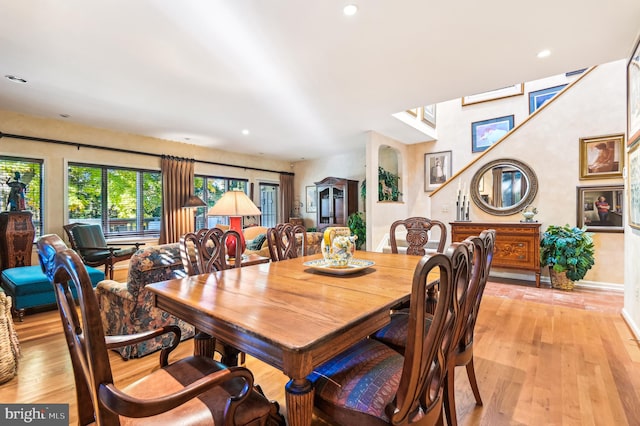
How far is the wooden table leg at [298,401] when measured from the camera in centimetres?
87

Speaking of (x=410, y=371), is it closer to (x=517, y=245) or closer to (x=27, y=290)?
(x=27, y=290)

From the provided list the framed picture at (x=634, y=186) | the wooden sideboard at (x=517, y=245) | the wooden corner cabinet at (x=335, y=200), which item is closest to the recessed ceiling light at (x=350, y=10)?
the framed picture at (x=634, y=186)

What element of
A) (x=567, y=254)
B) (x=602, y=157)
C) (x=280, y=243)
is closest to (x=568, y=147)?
(x=602, y=157)

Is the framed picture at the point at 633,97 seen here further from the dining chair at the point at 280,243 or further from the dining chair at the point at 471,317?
the dining chair at the point at 280,243

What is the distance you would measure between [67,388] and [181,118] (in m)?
3.67

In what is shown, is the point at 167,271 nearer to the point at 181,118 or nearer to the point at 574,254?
the point at 181,118

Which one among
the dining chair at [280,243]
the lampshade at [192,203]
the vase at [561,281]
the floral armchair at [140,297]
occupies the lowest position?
the vase at [561,281]

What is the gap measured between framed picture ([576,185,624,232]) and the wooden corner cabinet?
13.0 ft

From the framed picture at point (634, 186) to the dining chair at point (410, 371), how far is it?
250 cm

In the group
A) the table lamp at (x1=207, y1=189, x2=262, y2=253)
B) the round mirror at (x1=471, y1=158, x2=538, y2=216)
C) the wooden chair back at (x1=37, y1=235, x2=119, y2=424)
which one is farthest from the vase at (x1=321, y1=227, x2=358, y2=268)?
the round mirror at (x1=471, y1=158, x2=538, y2=216)

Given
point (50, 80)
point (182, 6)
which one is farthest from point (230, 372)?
point (50, 80)

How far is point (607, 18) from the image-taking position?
2.17 meters

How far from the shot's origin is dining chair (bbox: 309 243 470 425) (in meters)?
0.82

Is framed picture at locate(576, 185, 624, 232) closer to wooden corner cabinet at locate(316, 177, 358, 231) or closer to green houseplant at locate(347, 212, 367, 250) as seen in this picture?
green houseplant at locate(347, 212, 367, 250)
